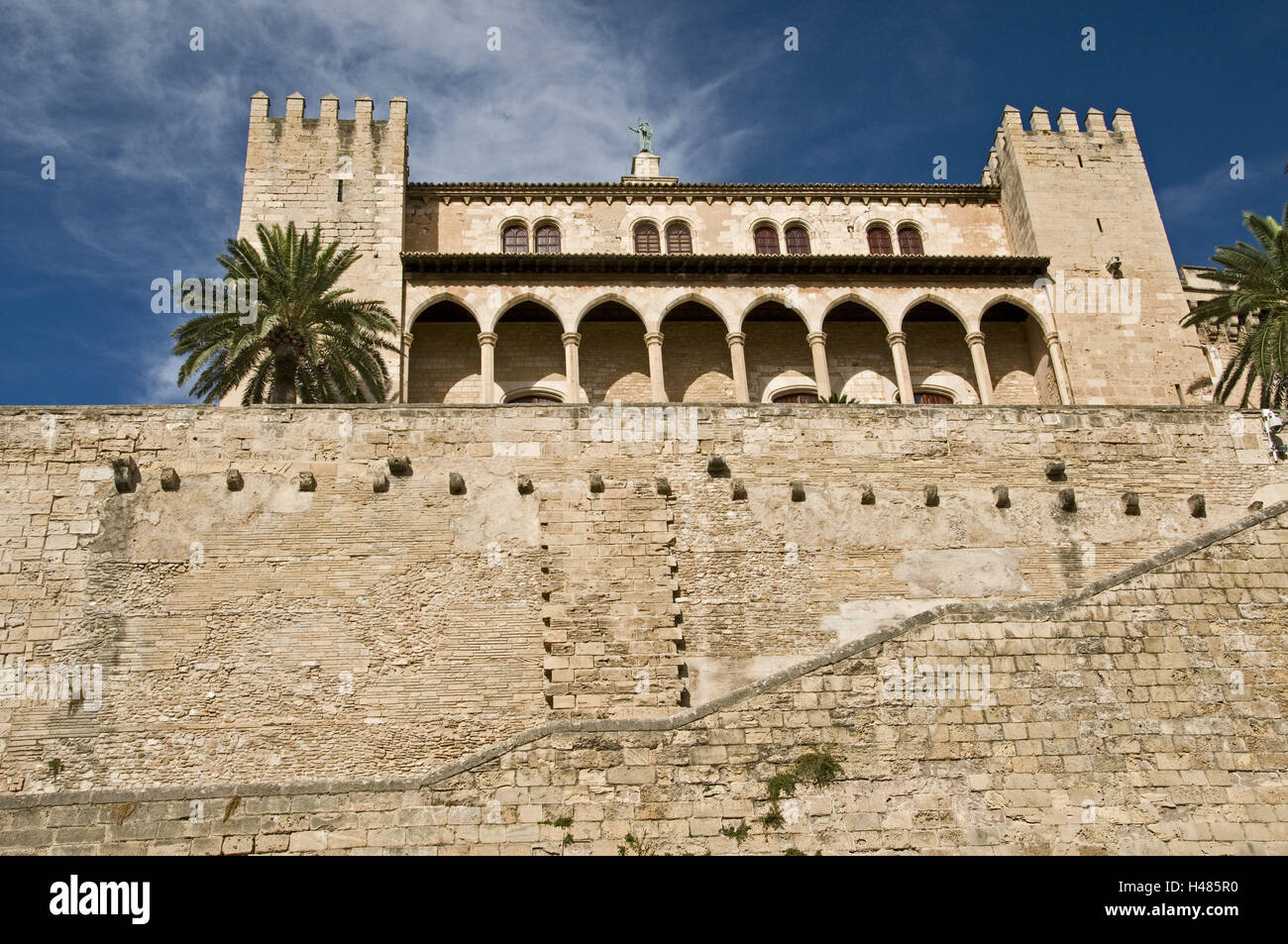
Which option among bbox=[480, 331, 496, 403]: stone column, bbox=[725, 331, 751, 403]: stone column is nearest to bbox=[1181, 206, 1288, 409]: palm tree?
bbox=[725, 331, 751, 403]: stone column

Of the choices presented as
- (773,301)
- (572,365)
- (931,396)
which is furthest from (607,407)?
(931,396)

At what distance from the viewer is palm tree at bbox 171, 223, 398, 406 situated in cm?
2103

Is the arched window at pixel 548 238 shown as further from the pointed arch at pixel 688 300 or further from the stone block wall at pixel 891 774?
the stone block wall at pixel 891 774

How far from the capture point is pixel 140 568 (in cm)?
1455

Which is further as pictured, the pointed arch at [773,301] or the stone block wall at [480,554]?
the pointed arch at [773,301]

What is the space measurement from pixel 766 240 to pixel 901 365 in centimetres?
596

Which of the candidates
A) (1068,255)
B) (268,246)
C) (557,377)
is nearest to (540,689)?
(268,246)

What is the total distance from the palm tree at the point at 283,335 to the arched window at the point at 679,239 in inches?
401

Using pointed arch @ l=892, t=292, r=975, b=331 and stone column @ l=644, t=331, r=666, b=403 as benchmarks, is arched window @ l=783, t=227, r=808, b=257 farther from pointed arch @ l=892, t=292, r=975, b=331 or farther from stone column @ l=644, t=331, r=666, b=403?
stone column @ l=644, t=331, r=666, b=403

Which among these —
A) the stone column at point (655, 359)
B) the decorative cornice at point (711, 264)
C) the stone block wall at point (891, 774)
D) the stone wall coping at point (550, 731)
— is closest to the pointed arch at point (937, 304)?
the decorative cornice at point (711, 264)

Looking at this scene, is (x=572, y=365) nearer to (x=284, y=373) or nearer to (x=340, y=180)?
(x=284, y=373)

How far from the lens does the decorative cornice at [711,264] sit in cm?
2670

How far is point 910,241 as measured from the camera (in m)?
30.6

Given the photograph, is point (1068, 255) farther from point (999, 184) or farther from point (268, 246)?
point (268, 246)
